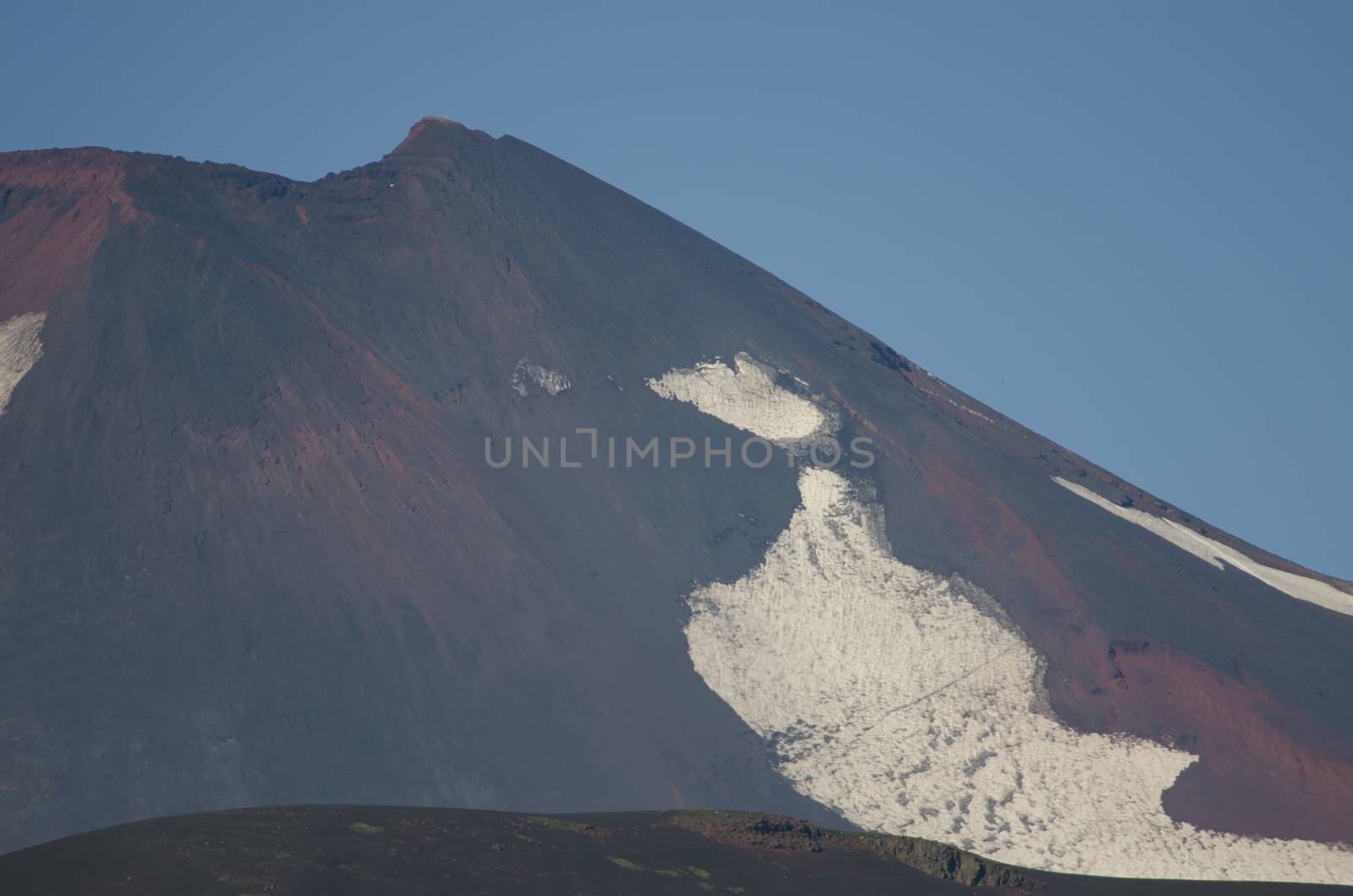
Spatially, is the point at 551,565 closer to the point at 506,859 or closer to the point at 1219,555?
the point at 506,859

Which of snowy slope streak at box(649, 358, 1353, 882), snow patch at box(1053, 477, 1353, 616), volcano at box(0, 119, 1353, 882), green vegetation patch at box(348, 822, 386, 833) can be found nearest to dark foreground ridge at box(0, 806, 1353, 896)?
green vegetation patch at box(348, 822, 386, 833)

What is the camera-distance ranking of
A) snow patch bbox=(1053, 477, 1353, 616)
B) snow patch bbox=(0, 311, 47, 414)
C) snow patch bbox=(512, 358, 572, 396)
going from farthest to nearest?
snow patch bbox=(1053, 477, 1353, 616), snow patch bbox=(512, 358, 572, 396), snow patch bbox=(0, 311, 47, 414)

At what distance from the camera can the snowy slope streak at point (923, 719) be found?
45.5 metres

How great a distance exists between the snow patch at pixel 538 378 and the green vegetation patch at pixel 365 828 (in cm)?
2930

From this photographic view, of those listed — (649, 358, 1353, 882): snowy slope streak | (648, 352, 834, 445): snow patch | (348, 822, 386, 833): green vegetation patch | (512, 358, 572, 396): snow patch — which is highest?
(648, 352, 834, 445): snow patch

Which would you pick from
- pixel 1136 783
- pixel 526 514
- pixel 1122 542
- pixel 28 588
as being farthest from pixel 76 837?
pixel 1122 542

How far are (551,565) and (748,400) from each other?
12.5 m

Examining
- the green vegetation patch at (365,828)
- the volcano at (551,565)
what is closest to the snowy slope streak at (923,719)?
the volcano at (551,565)

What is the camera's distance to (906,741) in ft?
162

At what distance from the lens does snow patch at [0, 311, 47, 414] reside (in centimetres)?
5481

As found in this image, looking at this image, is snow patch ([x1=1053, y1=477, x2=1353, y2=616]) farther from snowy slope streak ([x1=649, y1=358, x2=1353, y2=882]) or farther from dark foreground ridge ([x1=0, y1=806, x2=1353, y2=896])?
dark foreground ridge ([x1=0, y1=806, x2=1353, y2=896])

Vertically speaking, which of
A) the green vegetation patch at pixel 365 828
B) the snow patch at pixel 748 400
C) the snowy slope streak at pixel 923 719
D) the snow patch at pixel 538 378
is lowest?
the green vegetation patch at pixel 365 828

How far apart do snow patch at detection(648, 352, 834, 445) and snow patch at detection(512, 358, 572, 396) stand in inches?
147

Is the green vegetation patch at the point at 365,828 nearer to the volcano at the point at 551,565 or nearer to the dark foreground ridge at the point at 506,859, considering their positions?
the dark foreground ridge at the point at 506,859
